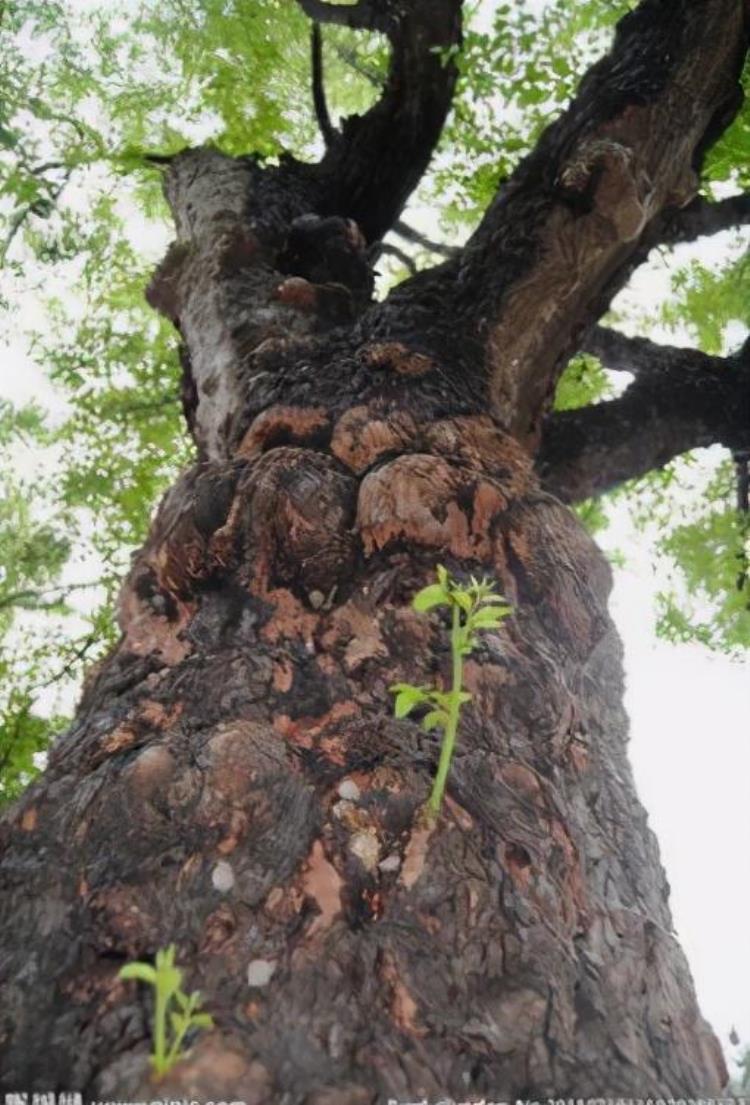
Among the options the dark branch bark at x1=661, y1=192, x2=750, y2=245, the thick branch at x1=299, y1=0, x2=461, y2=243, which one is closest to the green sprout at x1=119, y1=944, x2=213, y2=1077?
the thick branch at x1=299, y1=0, x2=461, y2=243

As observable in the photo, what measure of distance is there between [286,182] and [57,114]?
73.9 inches

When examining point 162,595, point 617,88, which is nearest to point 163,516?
point 162,595

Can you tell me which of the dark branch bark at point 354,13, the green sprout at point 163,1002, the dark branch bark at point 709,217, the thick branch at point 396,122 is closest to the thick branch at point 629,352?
the dark branch bark at point 709,217

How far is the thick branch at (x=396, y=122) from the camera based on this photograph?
430cm

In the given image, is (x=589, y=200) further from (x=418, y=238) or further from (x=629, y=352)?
(x=418, y=238)

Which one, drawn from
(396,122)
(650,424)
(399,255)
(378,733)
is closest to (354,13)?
(396,122)

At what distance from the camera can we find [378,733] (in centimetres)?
154

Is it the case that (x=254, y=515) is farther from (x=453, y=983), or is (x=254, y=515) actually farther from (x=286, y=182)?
(x=286, y=182)

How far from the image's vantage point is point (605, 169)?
112 inches

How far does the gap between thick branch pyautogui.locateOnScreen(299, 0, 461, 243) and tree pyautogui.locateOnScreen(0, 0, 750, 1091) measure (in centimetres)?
132

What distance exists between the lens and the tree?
3.76 feet

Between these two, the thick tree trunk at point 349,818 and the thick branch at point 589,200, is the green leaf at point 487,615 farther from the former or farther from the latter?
the thick branch at point 589,200

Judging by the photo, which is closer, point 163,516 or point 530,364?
point 163,516

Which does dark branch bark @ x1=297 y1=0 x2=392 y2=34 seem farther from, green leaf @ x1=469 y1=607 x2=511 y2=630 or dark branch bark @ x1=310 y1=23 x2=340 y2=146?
green leaf @ x1=469 y1=607 x2=511 y2=630
